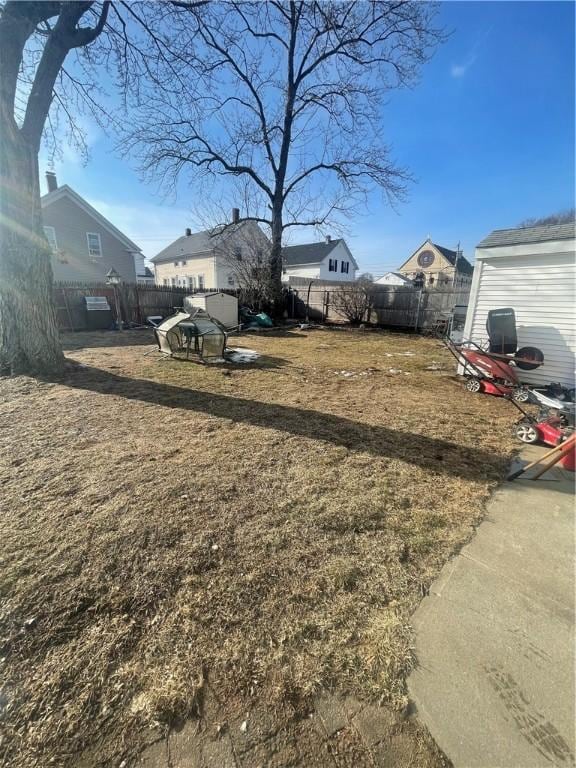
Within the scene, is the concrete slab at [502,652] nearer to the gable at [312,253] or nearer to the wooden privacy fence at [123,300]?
the wooden privacy fence at [123,300]

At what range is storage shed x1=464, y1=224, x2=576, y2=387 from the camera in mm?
5297

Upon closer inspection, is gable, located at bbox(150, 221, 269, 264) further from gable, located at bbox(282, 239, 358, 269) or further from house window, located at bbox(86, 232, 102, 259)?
gable, located at bbox(282, 239, 358, 269)

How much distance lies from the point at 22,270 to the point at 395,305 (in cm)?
1362

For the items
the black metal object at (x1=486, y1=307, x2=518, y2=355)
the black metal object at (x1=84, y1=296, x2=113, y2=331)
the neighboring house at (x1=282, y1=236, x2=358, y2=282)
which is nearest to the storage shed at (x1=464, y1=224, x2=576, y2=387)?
the black metal object at (x1=486, y1=307, x2=518, y2=355)

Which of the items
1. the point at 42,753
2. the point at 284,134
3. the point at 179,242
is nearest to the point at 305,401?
the point at 42,753

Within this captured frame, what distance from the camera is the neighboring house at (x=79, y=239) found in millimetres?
16500

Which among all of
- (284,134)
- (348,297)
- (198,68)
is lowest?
(348,297)

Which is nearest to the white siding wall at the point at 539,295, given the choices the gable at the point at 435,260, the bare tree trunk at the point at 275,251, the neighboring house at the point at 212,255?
the bare tree trunk at the point at 275,251

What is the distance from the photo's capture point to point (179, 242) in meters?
31.1

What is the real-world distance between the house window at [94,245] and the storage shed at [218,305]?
366 inches

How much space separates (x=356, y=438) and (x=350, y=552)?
5.74 feet

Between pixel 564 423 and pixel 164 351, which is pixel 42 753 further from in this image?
pixel 164 351

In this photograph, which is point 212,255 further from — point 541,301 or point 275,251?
point 541,301

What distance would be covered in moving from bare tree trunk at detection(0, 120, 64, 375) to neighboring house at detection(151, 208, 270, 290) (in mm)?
11018
